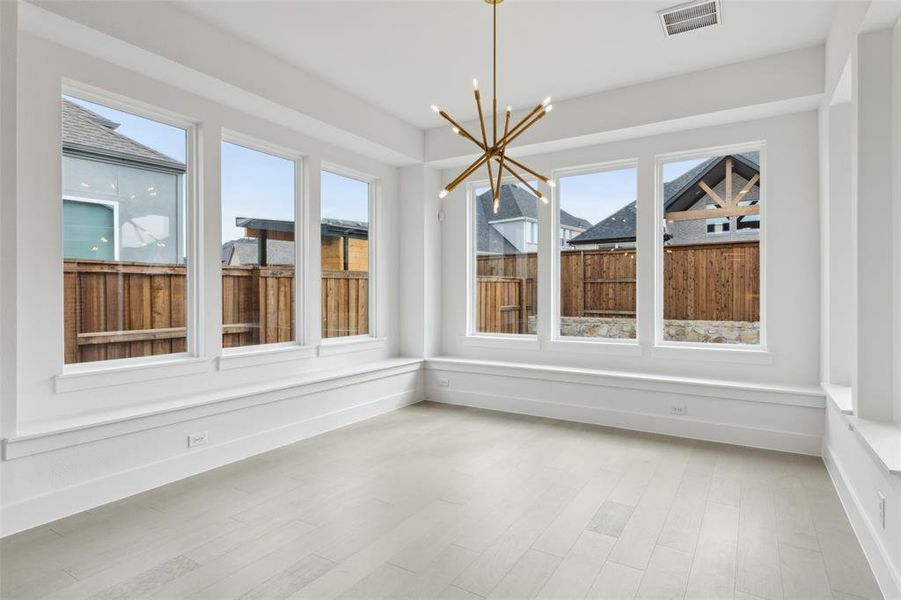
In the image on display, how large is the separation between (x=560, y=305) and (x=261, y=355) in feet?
9.54

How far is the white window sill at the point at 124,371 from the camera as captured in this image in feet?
9.82

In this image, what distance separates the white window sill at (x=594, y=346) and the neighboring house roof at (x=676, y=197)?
3.17 feet

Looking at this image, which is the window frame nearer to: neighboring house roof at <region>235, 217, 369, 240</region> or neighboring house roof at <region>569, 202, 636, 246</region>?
neighboring house roof at <region>235, 217, 369, 240</region>

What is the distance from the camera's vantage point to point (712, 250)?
4.50 meters

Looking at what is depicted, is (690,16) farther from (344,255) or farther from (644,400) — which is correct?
(344,255)

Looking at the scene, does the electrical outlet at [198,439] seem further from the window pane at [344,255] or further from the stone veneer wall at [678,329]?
the stone veneer wall at [678,329]

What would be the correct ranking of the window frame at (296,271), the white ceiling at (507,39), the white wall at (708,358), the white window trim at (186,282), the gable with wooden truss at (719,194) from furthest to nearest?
the gable with wooden truss at (719,194) < the window frame at (296,271) < the white wall at (708,358) < the white ceiling at (507,39) < the white window trim at (186,282)

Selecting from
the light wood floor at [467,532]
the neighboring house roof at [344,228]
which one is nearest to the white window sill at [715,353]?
the light wood floor at [467,532]

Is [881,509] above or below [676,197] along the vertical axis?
below

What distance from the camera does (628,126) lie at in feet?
14.5

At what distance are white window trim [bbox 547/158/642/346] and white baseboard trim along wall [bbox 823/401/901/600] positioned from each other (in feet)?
5.83

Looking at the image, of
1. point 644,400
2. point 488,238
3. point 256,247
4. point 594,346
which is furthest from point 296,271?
point 644,400

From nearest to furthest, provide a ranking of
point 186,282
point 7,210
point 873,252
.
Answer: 1. point 7,210
2. point 873,252
3. point 186,282

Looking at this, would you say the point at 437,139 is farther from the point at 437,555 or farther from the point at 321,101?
the point at 437,555
